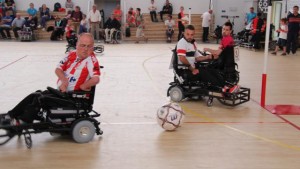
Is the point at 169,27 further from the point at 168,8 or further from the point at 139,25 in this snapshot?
the point at 139,25

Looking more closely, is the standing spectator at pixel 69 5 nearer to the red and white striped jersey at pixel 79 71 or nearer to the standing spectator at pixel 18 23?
the standing spectator at pixel 18 23

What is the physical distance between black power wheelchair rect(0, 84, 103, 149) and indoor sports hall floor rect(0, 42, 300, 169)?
0.12 m

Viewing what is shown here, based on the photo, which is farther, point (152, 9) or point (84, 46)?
point (152, 9)

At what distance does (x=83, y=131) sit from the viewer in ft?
14.0

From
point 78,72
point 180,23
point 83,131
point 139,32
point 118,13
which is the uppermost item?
point 118,13

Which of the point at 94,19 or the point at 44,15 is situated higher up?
the point at 44,15

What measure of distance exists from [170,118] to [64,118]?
1.28 m

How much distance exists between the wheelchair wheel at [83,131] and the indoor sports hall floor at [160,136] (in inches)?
2.9

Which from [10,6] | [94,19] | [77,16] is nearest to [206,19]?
[94,19]

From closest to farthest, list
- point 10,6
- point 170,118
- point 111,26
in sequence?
point 170,118, point 111,26, point 10,6

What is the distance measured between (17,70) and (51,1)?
12.2 meters

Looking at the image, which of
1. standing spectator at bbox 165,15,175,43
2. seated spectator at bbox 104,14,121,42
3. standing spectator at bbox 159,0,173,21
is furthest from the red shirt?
standing spectator at bbox 159,0,173,21

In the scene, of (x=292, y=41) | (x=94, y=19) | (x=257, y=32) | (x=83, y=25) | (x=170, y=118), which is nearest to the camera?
(x=170, y=118)

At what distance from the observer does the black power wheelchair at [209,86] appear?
19.9 ft
